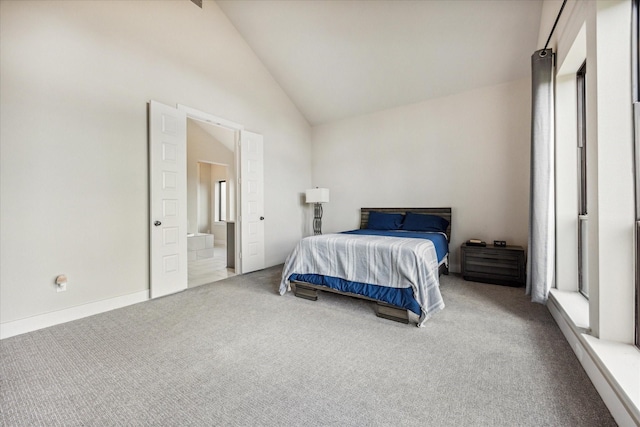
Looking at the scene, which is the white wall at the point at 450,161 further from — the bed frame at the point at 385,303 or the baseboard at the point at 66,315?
the baseboard at the point at 66,315

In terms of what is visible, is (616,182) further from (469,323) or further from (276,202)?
(276,202)

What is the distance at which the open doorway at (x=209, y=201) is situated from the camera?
15.8 feet

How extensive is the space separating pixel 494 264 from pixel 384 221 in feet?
5.41

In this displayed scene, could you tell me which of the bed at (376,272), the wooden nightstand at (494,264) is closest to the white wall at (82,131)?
the bed at (376,272)

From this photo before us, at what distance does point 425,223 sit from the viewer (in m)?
4.18

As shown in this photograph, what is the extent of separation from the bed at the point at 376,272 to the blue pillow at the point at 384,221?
38.9 inches

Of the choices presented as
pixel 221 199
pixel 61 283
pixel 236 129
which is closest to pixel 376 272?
pixel 61 283

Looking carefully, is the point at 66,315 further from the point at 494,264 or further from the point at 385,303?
the point at 494,264

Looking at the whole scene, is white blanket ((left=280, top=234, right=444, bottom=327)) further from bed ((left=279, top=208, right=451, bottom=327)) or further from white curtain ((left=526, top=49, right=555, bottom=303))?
white curtain ((left=526, top=49, right=555, bottom=303))

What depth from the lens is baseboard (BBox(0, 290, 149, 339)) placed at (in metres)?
2.26

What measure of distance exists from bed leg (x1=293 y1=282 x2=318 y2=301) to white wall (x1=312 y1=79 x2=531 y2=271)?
2480 mm

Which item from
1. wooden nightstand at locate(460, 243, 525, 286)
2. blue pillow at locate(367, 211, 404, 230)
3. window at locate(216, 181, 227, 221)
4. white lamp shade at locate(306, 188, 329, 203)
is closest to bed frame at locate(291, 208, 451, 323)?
blue pillow at locate(367, 211, 404, 230)

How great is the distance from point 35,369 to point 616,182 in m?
3.77

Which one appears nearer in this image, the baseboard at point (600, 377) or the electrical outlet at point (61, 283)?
the baseboard at point (600, 377)
